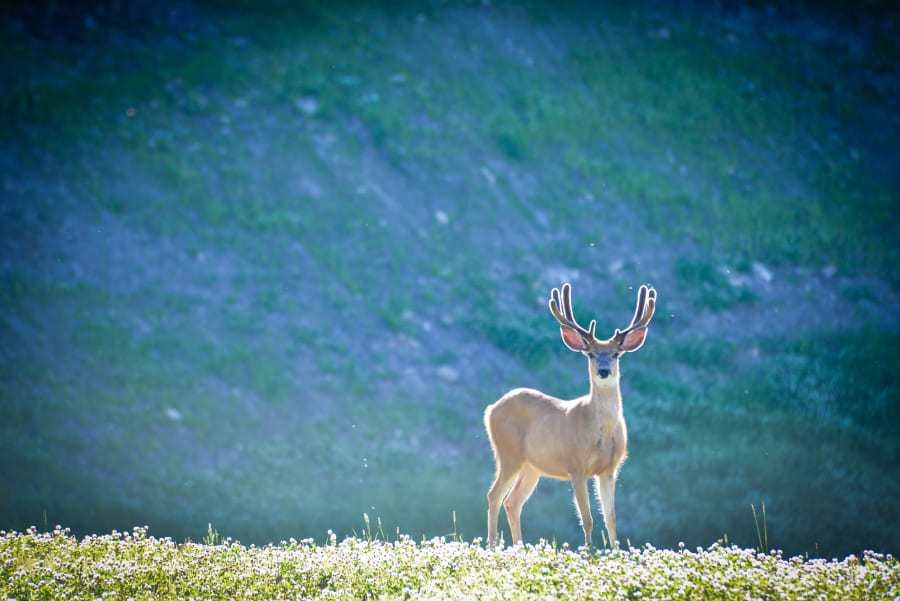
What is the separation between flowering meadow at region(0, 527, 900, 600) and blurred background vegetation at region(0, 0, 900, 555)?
8.18m

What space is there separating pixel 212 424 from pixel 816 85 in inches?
708

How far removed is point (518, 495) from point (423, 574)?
10.00 feet

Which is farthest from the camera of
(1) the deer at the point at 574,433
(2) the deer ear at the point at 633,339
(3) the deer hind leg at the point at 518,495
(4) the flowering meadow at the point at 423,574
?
(3) the deer hind leg at the point at 518,495

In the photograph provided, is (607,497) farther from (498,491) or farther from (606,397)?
(498,491)

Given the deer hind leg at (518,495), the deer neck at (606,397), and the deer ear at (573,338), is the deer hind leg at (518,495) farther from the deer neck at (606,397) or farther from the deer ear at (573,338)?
the deer ear at (573,338)

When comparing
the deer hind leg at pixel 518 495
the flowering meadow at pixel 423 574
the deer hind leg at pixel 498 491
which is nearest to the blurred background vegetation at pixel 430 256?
the deer hind leg at pixel 518 495

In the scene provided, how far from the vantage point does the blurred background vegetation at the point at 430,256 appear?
19328 millimetres

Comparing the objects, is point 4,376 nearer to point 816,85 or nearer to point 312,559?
point 312,559

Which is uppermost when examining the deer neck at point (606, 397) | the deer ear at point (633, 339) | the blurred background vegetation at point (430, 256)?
the deer ear at point (633, 339)

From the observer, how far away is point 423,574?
340 inches

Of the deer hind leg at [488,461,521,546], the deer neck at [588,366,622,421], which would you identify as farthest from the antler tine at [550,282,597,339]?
the deer hind leg at [488,461,521,546]

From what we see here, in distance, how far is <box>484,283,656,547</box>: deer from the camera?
10562 mm

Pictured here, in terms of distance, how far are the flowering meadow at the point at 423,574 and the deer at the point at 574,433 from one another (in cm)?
124

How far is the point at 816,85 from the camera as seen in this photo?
3012 cm
